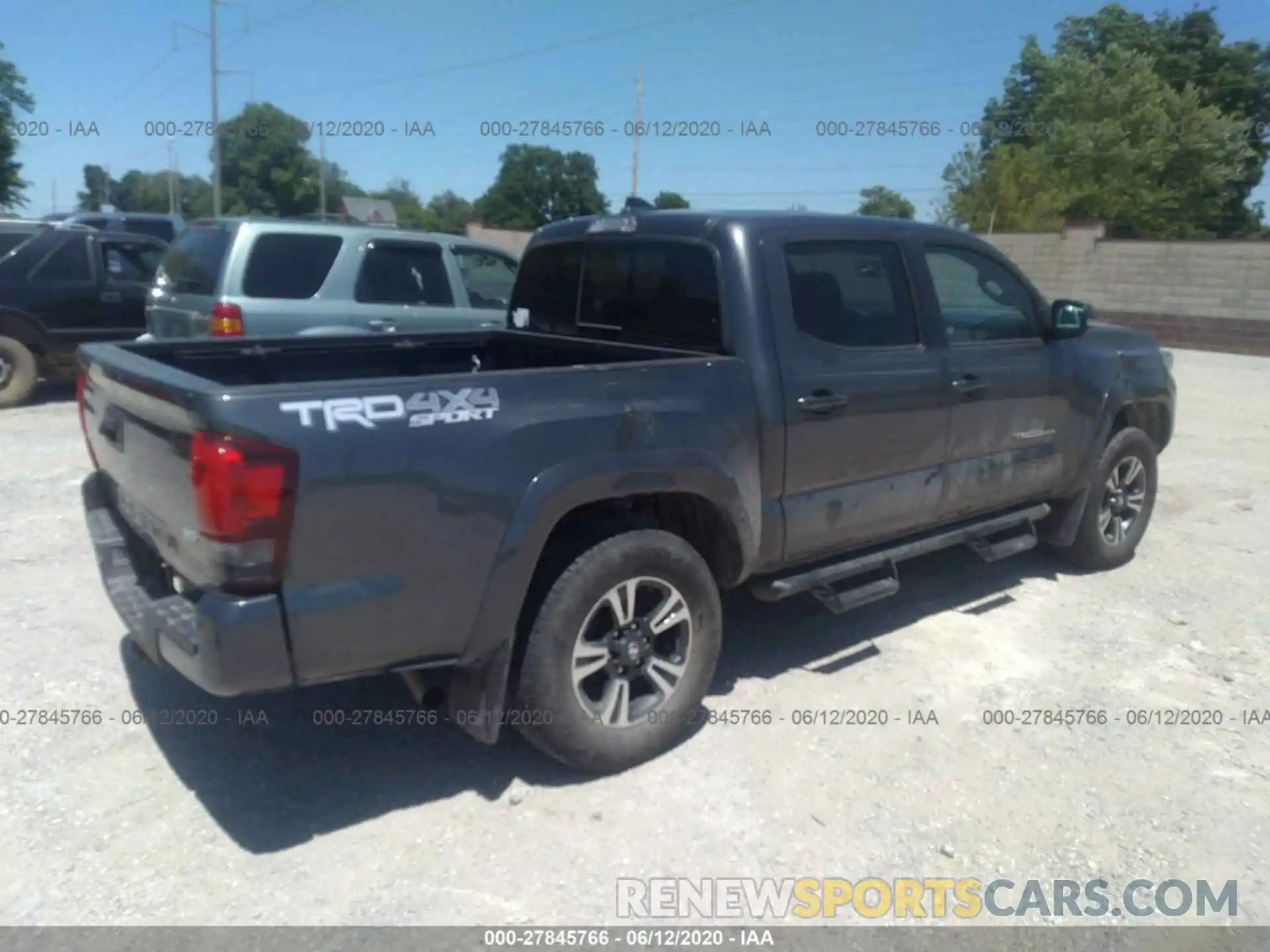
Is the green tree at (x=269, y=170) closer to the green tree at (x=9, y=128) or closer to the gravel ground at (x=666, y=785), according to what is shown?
the green tree at (x=9, y=128)

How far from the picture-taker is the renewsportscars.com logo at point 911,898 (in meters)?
3.03

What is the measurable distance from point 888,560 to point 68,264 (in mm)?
9088

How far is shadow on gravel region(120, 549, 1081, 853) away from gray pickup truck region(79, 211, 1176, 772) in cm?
38

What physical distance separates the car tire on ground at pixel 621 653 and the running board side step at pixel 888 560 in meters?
0.46

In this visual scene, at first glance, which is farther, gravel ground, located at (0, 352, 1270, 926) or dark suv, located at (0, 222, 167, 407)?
dark suv, located at (0, 222, 167, 407)

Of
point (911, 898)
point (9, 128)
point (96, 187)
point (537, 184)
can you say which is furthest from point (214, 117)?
point (96, 187)

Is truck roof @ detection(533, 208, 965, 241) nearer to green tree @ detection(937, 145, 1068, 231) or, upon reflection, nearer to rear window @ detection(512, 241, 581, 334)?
rear window @ detection(512, 241, 581, 334)

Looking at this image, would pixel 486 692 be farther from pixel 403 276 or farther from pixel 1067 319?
pixel 403 276

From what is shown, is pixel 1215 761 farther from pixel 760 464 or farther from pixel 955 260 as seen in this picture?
pixel 955 260

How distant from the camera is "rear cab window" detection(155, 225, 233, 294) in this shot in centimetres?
815

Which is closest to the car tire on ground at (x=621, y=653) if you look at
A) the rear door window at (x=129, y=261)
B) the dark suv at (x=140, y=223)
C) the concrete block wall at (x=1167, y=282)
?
the rear door window at (x=129, y=261)

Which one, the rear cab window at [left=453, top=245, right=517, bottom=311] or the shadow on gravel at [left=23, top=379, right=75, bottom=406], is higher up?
the rear cab window at [left=453, top=245, right=517, bottom=311]

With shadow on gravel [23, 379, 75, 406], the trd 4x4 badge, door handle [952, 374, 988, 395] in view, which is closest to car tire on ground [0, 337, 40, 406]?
shadow on gravel [23, 379, 75, 406]

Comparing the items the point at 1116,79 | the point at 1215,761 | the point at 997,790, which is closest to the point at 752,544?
the point at 997,790
